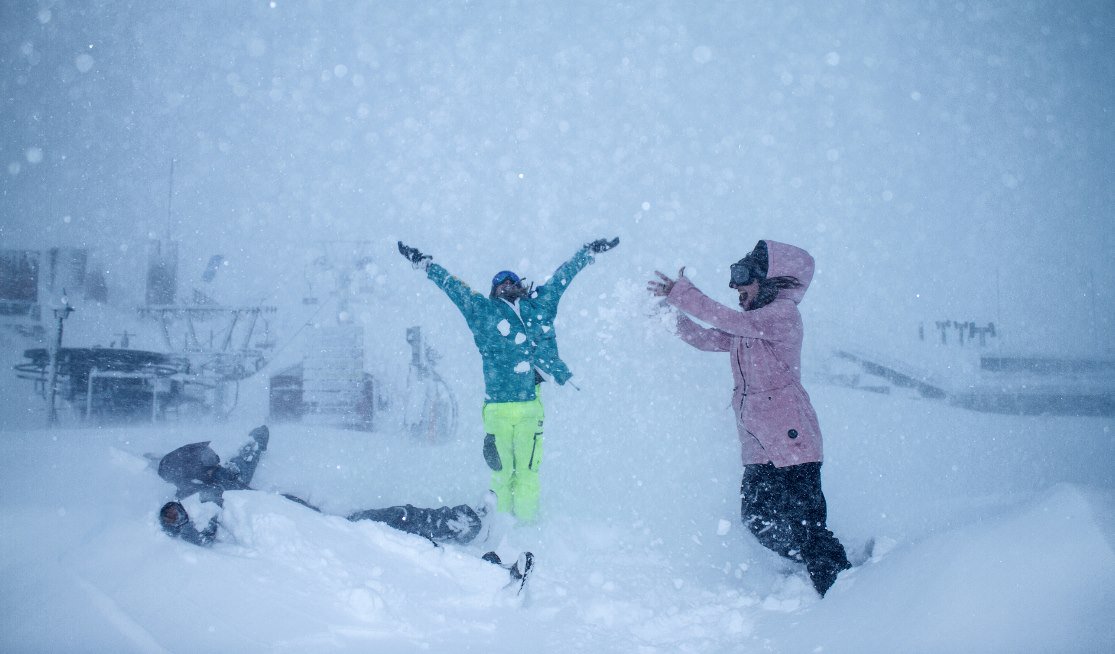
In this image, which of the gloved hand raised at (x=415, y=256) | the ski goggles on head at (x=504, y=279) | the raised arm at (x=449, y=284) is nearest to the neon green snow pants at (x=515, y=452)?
the raised arm at (x=449, y=284)

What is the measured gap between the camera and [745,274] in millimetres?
3133

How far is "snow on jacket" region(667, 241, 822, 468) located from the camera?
295 cm

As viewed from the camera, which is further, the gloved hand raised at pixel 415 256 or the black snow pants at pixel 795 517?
the gloved hand raised at pixel 415 256

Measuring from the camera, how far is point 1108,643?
1508 millimetres

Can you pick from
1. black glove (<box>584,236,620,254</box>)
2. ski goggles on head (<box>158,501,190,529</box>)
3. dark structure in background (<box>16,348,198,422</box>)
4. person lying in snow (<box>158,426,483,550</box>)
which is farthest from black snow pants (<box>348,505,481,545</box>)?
dark structure in background (<box>16,348,198,422</box>)

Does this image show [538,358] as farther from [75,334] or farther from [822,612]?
[75,334]

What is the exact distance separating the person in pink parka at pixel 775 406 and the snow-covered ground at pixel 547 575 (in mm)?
290

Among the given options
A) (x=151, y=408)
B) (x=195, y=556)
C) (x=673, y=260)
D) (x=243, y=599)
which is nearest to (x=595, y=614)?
(x=243, y=599)

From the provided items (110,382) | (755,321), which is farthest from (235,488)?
(110,382)

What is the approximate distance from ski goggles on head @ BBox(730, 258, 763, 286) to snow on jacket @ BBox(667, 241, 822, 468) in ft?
0.26

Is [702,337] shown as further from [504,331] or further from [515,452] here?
[515,452]

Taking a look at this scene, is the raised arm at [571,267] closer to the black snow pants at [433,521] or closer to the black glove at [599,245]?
the black glove at [599,245]

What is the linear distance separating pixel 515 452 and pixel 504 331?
91 centimetres

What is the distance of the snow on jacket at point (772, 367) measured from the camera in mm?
2947
